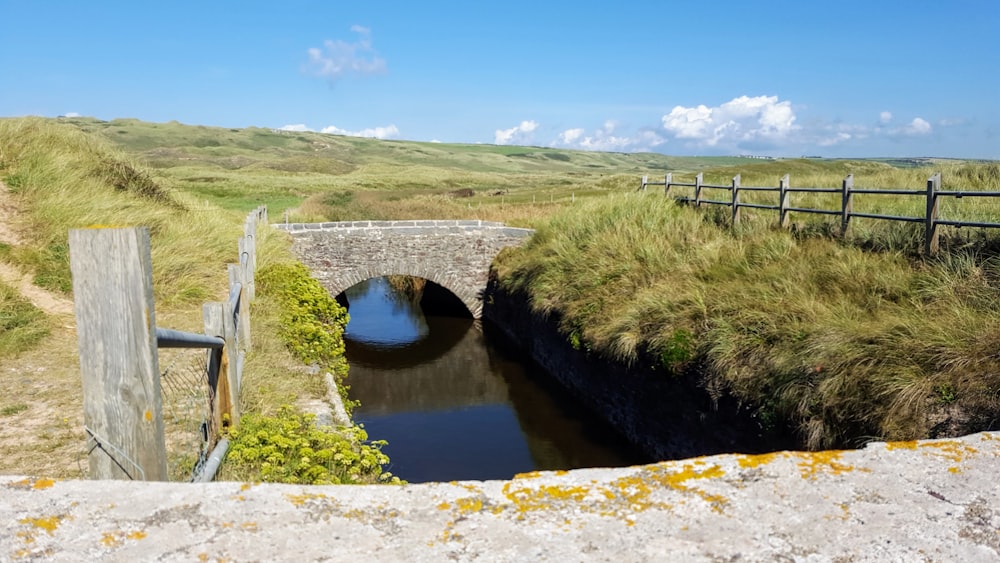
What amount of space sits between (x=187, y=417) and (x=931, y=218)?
924 cm

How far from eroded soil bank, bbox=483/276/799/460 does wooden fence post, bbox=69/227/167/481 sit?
6375 millimetres

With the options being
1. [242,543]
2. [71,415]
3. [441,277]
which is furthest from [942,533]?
[441,277]

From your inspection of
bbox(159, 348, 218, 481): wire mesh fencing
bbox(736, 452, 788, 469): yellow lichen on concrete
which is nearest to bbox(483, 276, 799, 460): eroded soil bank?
bbox(736, 452, 788, 469): yellow lichen on concrete

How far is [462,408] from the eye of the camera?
14.5 meters

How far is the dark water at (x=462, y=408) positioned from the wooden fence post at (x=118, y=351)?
7.88 m

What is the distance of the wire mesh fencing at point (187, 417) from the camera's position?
14.1 ft

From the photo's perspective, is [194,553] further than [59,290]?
No

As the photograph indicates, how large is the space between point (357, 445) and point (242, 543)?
12.7 feet

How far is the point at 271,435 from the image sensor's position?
16.0 ft

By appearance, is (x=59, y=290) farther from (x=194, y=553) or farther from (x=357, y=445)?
(x=194, y=553)

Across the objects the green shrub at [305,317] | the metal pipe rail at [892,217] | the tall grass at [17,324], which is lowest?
the green shrub at [305,317]

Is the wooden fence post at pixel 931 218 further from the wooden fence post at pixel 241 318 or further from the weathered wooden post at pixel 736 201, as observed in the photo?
the wooden fence post at pixel 241 318

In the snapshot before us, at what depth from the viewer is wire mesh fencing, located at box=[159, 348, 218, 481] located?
4.30 m

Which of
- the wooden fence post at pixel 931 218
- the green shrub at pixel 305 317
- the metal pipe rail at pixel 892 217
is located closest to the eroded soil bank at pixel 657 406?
the wooden fence post at pixel 931 218
